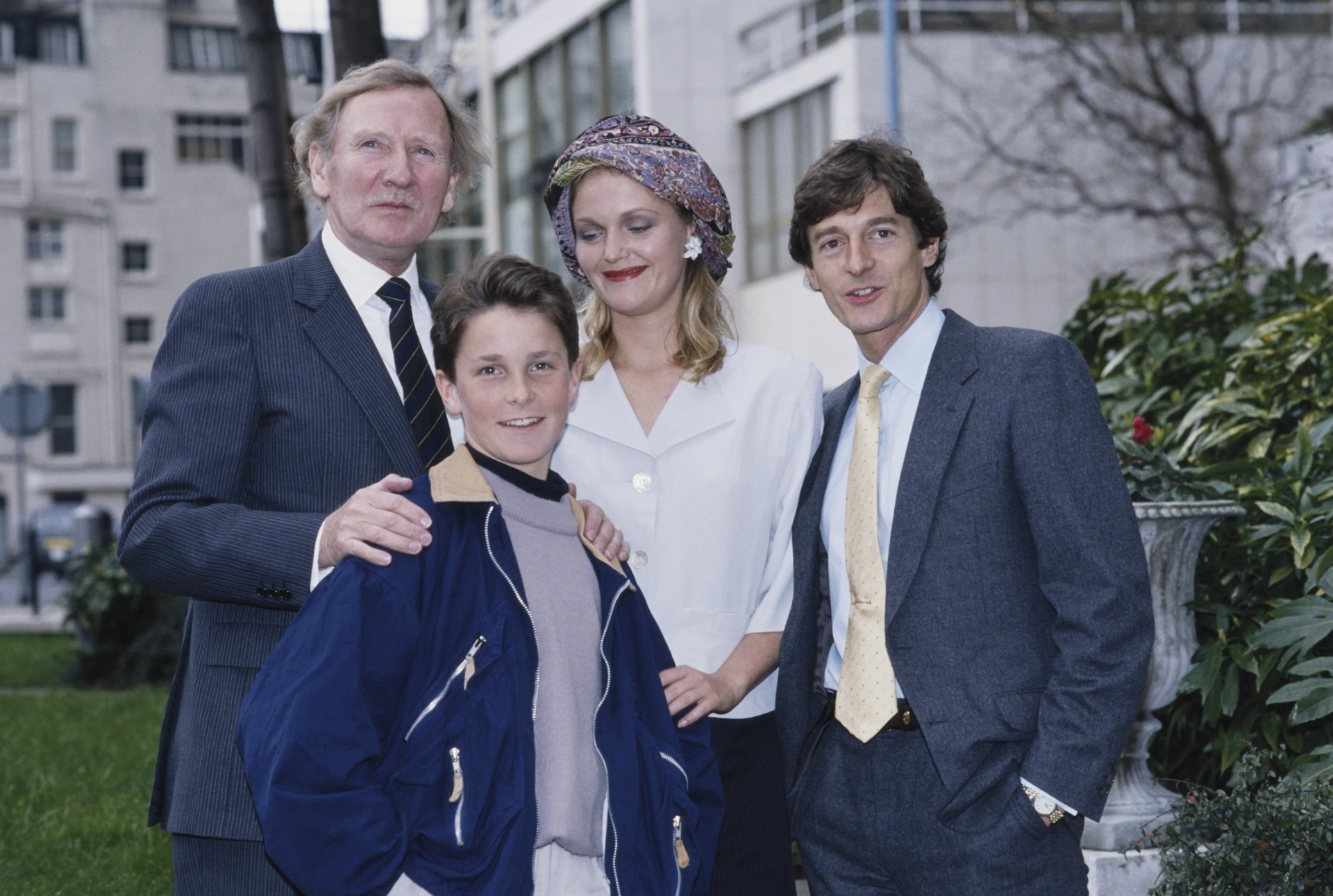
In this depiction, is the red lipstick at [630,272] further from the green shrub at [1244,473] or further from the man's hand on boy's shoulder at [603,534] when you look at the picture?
the green shrub at [1244,473]

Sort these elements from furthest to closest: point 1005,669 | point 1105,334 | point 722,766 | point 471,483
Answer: point 1105,334
point 722,766
point 1005,669
point 471,483

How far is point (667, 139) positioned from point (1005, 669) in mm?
1400

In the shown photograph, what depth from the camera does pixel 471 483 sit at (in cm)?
253

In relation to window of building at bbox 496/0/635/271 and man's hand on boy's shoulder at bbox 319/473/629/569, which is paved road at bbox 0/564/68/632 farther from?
man's hand on boy's shoulder at bbox 319/473/629/569

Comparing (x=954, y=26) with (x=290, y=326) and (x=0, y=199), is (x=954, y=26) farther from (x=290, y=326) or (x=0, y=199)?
(x=0, y=199)

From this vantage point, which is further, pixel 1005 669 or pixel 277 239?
pixel 277 239

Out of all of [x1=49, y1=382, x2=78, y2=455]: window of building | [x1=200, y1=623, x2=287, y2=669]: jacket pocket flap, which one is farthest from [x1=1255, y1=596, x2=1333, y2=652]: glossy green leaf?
[x1=49, y1=382, x2=78, y2=455]: window of building


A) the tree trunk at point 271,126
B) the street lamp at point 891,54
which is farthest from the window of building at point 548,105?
the tree trunk at point 271,126

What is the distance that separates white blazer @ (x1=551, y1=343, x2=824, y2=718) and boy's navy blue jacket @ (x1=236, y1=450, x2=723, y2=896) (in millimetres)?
559

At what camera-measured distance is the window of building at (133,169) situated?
46719mm

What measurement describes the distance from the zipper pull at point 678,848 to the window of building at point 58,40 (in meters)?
51.9

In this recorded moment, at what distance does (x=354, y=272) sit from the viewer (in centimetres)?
301

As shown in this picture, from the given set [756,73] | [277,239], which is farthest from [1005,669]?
[756,73]

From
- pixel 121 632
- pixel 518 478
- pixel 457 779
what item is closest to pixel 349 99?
pixel 518 478
